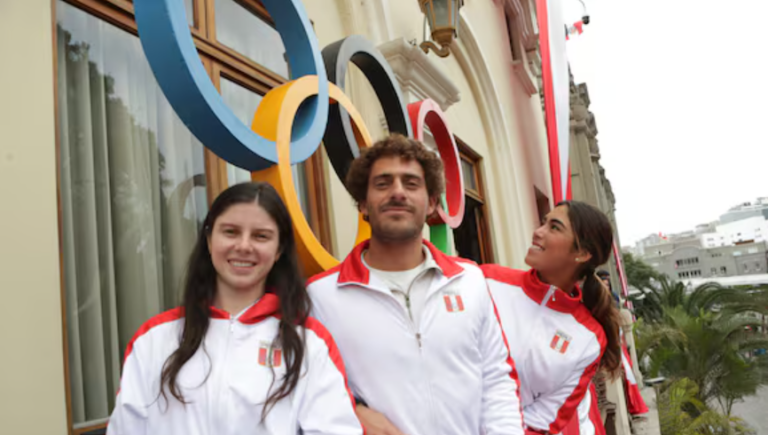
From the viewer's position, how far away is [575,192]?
2253cm

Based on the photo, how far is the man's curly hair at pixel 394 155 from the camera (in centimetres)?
224

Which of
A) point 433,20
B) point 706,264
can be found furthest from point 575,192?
point 706,264

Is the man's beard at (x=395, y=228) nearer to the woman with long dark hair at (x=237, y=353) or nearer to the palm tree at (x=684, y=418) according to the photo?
the woman with long dark hair at (x=237, y=353)

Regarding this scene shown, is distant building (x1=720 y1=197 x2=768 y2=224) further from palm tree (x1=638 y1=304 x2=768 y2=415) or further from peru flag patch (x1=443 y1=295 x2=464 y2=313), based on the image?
peru flag patch (x1=443 y1=295 x2=464 y2=313)

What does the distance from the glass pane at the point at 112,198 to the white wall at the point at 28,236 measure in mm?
131

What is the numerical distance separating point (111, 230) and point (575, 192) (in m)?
22.0

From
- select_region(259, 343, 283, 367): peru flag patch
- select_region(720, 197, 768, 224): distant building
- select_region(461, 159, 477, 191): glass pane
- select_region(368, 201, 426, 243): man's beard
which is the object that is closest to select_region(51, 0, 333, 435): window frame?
select_region(259, 343, 283, 367): peru flag patch

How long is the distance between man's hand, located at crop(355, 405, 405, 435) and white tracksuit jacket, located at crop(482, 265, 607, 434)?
95 centimetres

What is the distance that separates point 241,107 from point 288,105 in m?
1.28

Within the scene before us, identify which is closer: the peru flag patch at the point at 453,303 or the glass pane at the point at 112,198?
the peru flag patch at the point at 453,303

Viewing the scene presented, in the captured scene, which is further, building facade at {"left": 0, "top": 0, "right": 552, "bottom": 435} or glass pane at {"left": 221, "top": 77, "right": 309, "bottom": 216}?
glass pane at {"left": 221, "top": 77, "right": 309, "bottom": 216}

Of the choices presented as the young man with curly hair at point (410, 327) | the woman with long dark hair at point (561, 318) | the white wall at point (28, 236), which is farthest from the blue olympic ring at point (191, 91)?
the woman with long dark hair at point (561, 318)

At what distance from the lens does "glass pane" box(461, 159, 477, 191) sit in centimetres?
766

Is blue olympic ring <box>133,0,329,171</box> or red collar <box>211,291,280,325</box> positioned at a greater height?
blue olympic ring <box>133,0,329,171</box>
